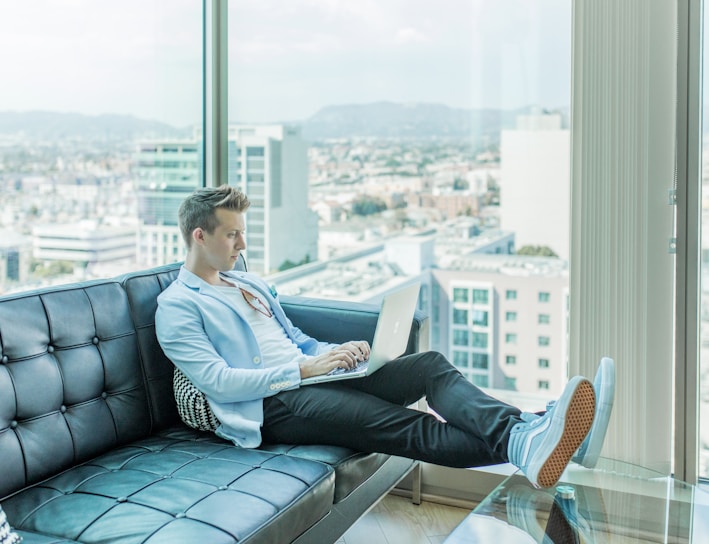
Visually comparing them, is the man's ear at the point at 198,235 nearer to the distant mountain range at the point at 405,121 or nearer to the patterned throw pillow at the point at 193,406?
the patterned throw pillow at the point at 193,406

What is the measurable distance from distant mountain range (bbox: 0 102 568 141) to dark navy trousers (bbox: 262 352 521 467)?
3.31ft

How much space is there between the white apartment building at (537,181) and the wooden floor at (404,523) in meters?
1.04

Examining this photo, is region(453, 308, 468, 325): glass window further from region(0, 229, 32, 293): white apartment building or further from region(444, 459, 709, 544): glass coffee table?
region(0, 229, 32, 293): white apartment building

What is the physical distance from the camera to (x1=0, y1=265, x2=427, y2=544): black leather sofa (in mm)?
1865

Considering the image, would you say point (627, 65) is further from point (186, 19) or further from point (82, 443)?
point (82, 443)

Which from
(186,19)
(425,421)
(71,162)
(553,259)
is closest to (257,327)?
(425,421)

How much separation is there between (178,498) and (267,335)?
0.85 meters

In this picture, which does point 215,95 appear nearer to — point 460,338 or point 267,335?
point 267,335

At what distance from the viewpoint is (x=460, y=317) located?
313 cm

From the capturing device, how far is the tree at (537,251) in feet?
9.73

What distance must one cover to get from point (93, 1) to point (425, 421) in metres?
1.84

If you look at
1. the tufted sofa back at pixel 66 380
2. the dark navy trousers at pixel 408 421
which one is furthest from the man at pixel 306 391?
the tufted sofa back at pixel 66 380

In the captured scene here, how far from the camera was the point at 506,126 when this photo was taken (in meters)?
2.98

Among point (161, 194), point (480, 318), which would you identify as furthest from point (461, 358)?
point (161, 194)
